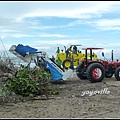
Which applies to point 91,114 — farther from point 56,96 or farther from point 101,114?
point 56,96

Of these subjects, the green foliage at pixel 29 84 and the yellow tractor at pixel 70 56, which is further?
the yellow tractor at pixel 70 56

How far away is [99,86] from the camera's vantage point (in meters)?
12.9

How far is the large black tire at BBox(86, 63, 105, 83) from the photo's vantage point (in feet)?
47.5

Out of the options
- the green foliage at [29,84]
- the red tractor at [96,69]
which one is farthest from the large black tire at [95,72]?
the green foliage at [29,84]

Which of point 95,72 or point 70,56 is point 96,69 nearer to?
point 95,72

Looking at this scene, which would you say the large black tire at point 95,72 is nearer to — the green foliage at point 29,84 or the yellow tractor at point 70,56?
the green foliage at point 29,84

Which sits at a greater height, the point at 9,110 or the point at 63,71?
the point at 63,71

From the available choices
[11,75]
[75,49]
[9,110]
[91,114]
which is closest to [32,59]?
[11,75]

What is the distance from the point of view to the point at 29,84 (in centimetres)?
1027

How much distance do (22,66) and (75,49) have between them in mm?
11390

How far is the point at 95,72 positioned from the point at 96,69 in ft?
0.56

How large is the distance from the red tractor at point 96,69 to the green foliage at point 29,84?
12.7ft

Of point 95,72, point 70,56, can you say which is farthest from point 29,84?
point 70,56

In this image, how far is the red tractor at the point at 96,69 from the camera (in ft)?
47.7
